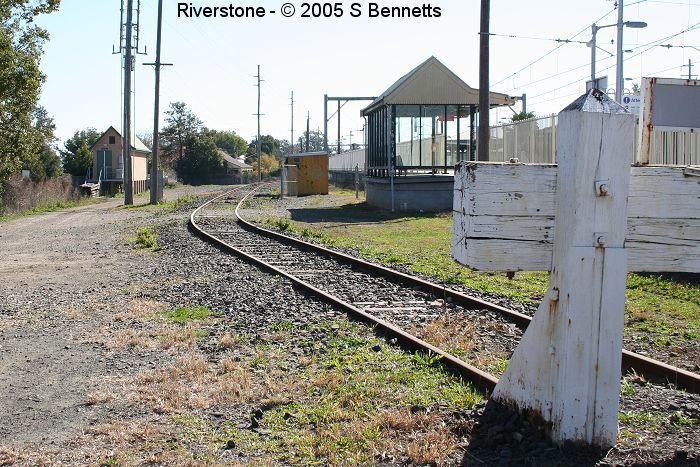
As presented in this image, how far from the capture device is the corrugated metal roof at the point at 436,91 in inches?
1097

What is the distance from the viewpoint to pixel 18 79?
2767 cm

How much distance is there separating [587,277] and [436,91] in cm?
2538

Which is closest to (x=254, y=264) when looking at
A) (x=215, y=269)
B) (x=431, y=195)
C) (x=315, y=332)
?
(x=215, y=269)

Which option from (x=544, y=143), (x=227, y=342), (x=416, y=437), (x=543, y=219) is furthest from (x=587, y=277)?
(x=544, y=143)

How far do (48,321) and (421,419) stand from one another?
16.7ft

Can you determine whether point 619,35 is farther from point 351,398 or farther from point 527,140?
point 351,398

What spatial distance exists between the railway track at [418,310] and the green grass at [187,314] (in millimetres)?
1354

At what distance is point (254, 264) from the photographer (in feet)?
41.6

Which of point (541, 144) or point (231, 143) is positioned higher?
point (231, 143)

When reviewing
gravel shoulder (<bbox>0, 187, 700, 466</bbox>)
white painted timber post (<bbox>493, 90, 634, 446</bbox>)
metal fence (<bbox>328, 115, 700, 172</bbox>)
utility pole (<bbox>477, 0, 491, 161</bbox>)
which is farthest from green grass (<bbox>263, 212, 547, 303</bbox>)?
white painted timber post (<bbox>493, 90, 634, 446</bbox>)

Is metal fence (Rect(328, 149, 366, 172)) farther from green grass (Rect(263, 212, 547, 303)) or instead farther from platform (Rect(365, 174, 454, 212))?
green grass (Rect(263, 212, 547, 303))

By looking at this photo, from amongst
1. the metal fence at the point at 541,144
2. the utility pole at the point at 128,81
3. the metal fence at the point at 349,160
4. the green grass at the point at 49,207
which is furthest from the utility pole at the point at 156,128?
the metal fence at the point at 349,160

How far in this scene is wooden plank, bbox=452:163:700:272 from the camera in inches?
131

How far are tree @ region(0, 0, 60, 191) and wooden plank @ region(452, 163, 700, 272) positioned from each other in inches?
1055
